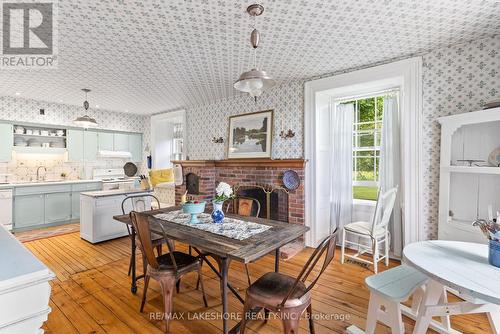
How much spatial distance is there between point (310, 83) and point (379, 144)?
132cm

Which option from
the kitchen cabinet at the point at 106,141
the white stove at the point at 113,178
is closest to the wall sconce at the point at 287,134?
the white stove at the point at 113,178

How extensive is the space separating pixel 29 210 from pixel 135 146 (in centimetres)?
259

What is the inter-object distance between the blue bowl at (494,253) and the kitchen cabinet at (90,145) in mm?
6602

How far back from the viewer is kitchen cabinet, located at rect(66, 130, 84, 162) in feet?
17.5

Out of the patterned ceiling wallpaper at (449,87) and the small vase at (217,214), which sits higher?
the patterned ceiling wallpaper at (449,87)

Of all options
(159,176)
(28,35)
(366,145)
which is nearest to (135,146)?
(159,176)

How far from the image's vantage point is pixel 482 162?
2436mm

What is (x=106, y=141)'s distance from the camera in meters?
5.93

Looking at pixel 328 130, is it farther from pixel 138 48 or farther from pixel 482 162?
pixel 138 48

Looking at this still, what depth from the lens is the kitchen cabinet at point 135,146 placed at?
6441mm

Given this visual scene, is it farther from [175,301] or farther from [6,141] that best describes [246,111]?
[6,141]

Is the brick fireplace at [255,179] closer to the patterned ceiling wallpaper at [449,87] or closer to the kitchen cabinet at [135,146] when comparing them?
the patterned ceiling wallpaper at [449,87]

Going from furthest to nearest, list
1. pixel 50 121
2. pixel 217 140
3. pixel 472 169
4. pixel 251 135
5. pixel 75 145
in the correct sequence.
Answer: pixel 75 145 < pixel 50 121 < pixel 217 140 < pixel 251 135 < pixel 472 169

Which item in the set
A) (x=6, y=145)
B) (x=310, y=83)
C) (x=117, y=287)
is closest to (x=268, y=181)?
(x=310, y=83)
